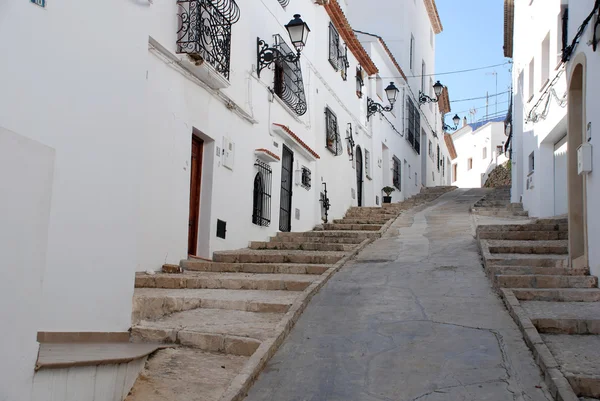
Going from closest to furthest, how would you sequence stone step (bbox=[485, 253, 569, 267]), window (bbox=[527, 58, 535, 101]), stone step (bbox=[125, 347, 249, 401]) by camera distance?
stone step (bbox=[125, 347, 249, 401]), stone step (bbox=[485, 253, 569, 267]), window (bbox=[527, 58, 535, 101])

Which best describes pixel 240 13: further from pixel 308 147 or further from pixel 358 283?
pixel 358 283

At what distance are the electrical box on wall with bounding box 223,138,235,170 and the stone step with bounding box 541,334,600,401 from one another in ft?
20.5

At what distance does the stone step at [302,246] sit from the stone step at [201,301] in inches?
142

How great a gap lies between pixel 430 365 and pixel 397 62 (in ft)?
72.4

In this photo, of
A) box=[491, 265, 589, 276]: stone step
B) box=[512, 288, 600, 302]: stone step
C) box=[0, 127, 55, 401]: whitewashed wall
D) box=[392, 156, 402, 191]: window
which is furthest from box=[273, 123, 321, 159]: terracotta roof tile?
box=[392, 156, 402, 191]: window

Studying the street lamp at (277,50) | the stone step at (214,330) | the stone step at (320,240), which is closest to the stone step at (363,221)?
the stone step at (320,240)

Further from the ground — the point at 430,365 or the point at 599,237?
the point at 599,237

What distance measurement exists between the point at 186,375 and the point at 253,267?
14.3ft

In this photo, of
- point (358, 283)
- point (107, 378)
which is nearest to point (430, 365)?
point (107, 378)

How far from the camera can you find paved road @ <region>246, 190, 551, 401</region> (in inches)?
196

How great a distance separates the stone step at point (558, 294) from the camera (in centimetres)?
730

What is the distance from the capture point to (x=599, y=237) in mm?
7590

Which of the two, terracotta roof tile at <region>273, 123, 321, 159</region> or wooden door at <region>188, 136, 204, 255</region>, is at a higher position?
terracotta roof tile at <region>273, 123, 321, 159</region>

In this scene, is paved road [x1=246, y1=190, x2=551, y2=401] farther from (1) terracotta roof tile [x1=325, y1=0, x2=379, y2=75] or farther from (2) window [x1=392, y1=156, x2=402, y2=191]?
(2) window [x1=392, y1=156, x2=402, y2=191]
